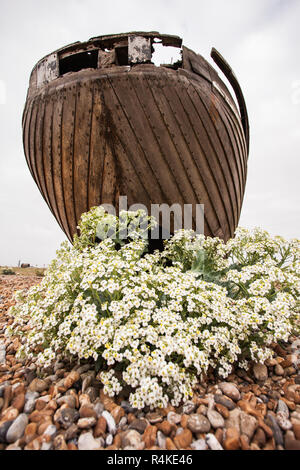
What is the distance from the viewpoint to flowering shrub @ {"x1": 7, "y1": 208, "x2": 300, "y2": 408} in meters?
1.32

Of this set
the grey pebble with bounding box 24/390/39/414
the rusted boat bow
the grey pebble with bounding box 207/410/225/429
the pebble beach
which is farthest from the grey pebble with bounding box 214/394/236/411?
the rusted boat bow

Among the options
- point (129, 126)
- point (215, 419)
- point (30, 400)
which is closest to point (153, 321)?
point (215, 419)

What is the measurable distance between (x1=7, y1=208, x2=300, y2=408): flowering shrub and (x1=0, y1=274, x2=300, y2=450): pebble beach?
10cm

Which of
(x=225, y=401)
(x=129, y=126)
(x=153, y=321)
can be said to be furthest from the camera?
(x=129, y=126)

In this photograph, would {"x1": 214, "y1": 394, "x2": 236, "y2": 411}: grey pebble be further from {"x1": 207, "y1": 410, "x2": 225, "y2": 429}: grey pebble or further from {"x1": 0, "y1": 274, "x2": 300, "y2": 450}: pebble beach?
{"x1": 207, "y1": 410, "x2": 225, "y2": 429}: grey pebble

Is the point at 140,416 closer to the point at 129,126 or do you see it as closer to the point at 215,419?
the point at 215,419

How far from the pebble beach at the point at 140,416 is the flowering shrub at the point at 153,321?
0.34 feet

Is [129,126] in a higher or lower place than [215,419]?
higher

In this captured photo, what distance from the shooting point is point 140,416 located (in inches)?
51.0

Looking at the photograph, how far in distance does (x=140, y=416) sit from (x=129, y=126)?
3.20 meters

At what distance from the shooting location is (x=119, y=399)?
144 cm
